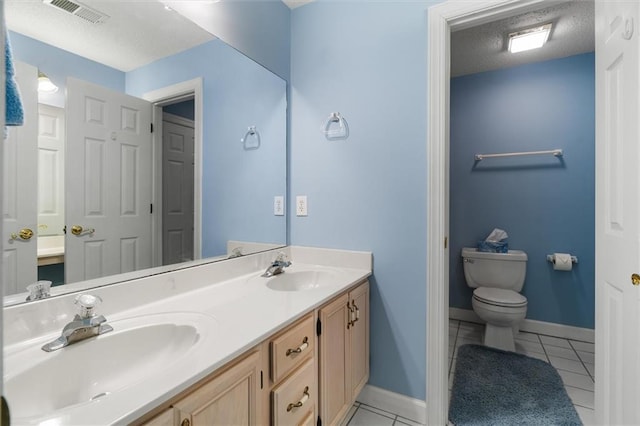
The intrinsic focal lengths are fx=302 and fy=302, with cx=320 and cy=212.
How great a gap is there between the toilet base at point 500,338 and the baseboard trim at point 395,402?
1.13 metres

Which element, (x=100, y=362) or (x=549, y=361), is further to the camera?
(x=549, y=361)

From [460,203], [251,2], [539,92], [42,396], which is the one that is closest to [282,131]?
[251,2]

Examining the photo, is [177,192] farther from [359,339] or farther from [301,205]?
[359,339]

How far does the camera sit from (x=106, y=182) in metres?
1.02

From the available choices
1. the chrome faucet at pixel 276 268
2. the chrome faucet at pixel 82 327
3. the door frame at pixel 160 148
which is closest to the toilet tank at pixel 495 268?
the chrome faucet at pixel 276 268

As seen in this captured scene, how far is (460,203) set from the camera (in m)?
2.89

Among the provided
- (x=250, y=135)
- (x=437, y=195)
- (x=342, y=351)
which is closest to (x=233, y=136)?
(x=250, y=135)

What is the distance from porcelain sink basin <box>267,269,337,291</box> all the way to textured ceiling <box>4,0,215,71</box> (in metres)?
1.13

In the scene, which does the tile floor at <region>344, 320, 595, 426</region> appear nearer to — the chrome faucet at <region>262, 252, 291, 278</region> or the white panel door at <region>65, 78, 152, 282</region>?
the chrome faucet at <region>262, 252, 291, 278</region>

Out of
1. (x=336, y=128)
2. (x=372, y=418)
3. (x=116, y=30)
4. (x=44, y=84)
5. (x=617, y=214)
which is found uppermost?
(x=116, y=30)

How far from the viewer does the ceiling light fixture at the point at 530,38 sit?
2117 millimetres

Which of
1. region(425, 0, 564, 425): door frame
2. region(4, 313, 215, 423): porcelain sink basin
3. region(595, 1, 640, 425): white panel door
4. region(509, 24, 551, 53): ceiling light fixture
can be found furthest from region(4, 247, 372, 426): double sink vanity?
region(509, 24, 551, 53): ceiling light fixture

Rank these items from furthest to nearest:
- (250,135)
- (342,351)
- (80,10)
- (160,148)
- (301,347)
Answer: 1. (250,135)
2. (342,351)
3. (160,148)
4. (301,347)
5. (80,10)

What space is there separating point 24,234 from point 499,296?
2725 mm
